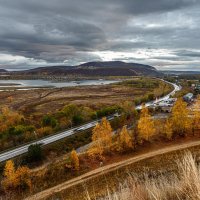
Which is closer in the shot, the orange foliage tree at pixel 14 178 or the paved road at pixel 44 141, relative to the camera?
the orange foliage tree at pixel 14 178

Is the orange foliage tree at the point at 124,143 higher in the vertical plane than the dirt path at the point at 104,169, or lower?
higher

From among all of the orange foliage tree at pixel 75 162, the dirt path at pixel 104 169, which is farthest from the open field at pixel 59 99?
the dirt path at pixel 104 169

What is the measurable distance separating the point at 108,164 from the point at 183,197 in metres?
39.4

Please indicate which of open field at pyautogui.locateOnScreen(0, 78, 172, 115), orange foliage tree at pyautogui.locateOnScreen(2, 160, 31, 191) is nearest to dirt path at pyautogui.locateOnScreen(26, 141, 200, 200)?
orange foliage tree at pyautogui.locateOnScreen(2, 160, 31, 191)

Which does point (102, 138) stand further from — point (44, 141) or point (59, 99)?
point (59, 99)

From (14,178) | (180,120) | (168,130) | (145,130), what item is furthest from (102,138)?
(14,178)

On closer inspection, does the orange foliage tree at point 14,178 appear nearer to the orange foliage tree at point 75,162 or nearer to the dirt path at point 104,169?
the dirt path at point 104,169

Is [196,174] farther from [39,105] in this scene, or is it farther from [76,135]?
[39,105]

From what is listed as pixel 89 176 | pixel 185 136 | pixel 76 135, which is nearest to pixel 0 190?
pixel 89 176

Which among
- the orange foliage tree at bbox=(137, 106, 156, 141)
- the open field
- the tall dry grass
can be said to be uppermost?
the tall dry grass

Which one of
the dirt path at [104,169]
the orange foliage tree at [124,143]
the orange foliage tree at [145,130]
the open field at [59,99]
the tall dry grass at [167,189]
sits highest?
the tall dry grass at [167,189]

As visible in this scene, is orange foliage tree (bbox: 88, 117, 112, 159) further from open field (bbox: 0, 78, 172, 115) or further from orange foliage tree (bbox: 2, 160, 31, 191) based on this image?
open field (bbox: 0, 78, 172, 115)

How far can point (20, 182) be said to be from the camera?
3650cm

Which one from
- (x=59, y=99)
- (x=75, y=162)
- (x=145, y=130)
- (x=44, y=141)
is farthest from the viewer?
(x=59, y=99)
